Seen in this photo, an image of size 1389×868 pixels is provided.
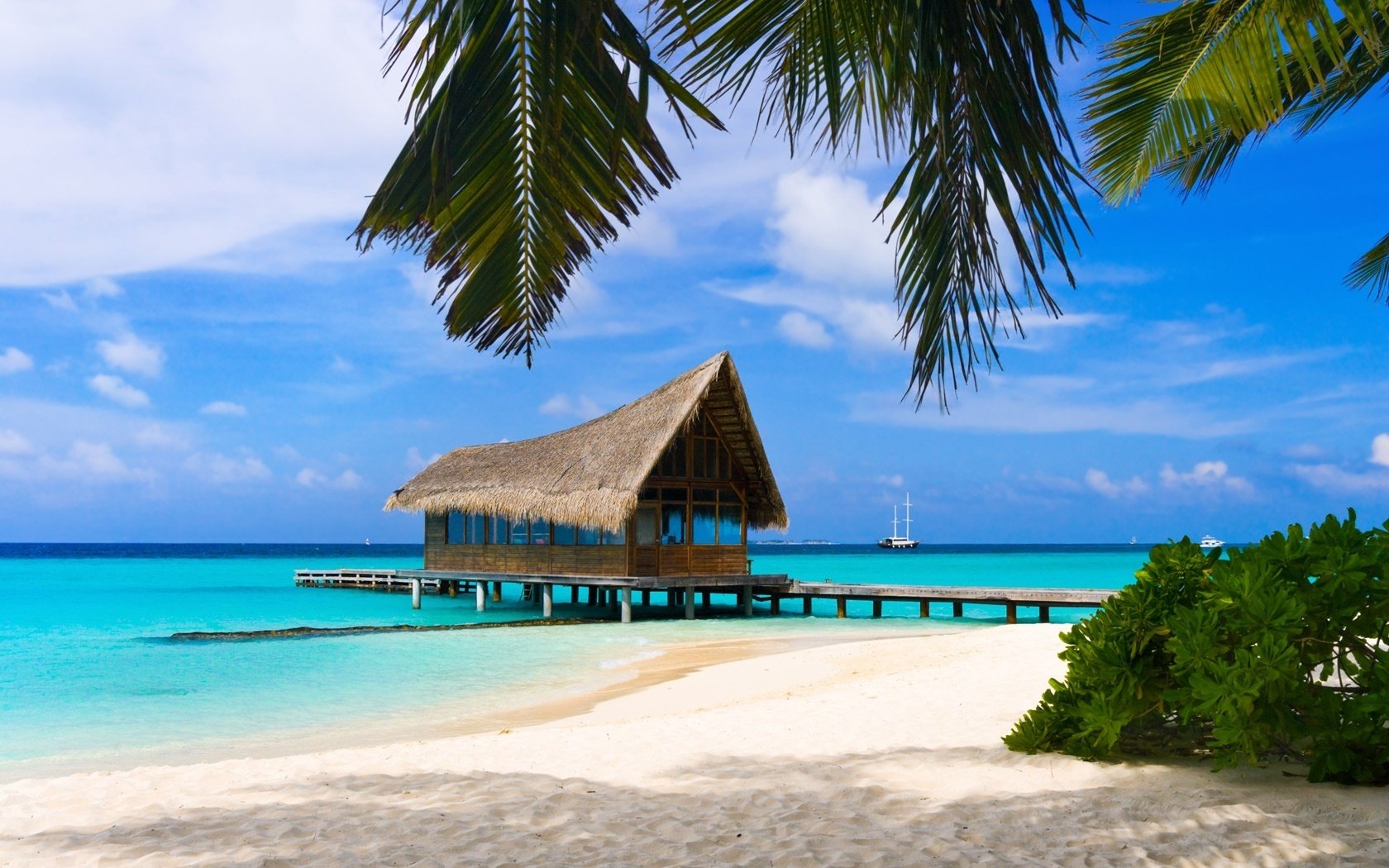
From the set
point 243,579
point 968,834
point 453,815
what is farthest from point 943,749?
point 243,579

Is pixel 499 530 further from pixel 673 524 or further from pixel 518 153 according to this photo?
pixel 518 153

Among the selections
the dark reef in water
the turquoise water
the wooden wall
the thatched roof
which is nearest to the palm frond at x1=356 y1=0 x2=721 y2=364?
the turquoise water

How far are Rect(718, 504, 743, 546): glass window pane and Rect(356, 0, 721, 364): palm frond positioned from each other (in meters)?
18.7

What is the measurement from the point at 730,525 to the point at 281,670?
30.9ft

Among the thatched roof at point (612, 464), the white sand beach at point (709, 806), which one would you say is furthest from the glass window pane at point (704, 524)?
the white sand beach at point (709, 806)

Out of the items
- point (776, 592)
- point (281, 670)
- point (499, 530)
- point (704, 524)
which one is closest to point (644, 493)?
point (704, 524)

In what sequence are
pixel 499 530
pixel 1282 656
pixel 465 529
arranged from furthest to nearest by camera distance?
1. pixel 465 529
2. pixel 499 530
3. pixel 1282 656

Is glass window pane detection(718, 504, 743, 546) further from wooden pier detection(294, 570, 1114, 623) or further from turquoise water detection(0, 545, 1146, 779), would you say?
turquoise water detection(0, 545, 1146, 779)

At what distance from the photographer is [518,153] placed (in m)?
2.28

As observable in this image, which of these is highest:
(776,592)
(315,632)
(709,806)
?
(776,592)

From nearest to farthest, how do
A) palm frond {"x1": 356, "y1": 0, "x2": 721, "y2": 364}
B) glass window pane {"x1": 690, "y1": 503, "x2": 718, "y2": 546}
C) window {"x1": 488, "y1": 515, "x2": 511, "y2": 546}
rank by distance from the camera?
1. palm frond {"x1": 356, "y1": 0, "x2": 721, "y2": 364}
2. glass window pane {"x1": 690, "y1": 503, "x2": 718, "y2": 546}
3. window {"x1": 488, "y1": 515, "x2": 511, "y2": 546}

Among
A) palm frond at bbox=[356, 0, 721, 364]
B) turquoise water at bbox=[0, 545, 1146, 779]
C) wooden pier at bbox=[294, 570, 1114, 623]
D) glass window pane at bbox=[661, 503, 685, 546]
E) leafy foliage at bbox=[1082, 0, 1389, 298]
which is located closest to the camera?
palm frond at bbox=[356, 0, 721, 364]

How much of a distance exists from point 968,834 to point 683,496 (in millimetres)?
16524

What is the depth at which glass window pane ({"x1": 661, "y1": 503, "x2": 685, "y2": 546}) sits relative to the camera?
20359 mm
